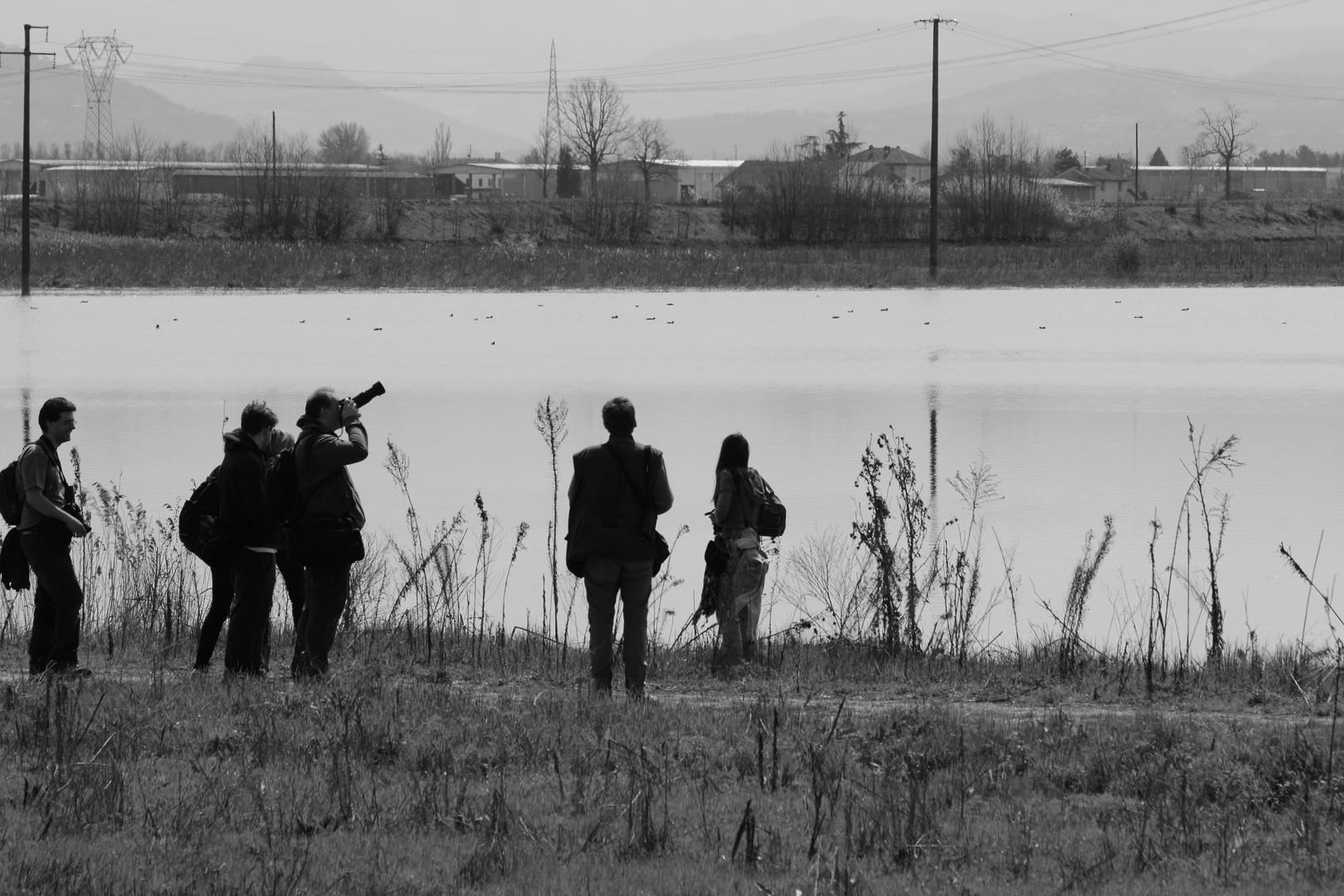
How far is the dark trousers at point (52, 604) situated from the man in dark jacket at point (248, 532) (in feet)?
2.86

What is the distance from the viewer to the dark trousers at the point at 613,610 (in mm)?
8102

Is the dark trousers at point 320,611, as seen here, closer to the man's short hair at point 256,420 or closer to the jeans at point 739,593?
the man's short hair at point 256,420

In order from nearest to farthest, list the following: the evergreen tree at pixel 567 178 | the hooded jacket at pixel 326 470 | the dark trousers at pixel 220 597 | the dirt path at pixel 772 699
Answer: the dirt path at pixel 772 699 < the hooded jacket at pixel 326 470 < the dark trousers at pixel 220 597 < the evergreen tree at pixel 567 178

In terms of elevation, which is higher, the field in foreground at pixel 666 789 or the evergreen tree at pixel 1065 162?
the evergreen tree at pixel 1065 162

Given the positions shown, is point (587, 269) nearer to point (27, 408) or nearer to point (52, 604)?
point (27, 408)

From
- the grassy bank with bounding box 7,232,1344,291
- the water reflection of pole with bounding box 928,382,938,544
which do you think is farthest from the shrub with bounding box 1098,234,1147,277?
the water reflection of pole with bounding box 928,382,938,544

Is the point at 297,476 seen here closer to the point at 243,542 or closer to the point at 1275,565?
the point at 243,542

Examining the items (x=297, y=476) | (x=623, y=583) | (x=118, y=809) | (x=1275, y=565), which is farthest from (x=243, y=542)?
(x=1275, y=565)

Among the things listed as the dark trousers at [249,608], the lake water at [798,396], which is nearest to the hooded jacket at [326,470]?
the dark trousers at [249,608]

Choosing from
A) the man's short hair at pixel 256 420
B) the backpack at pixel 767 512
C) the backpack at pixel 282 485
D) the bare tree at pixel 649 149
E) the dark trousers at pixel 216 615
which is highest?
the bare tree at pixel 649 149

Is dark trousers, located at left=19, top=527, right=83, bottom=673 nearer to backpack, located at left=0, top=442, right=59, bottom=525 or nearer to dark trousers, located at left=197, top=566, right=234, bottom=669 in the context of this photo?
backpack, located at left=0, top=442, right=59, bottom=525

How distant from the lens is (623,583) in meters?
8.16

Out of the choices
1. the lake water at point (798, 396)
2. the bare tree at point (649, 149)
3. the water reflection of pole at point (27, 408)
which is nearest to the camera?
the lake water at point (798, 396)

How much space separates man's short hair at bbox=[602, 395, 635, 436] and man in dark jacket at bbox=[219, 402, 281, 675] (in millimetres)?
1795
